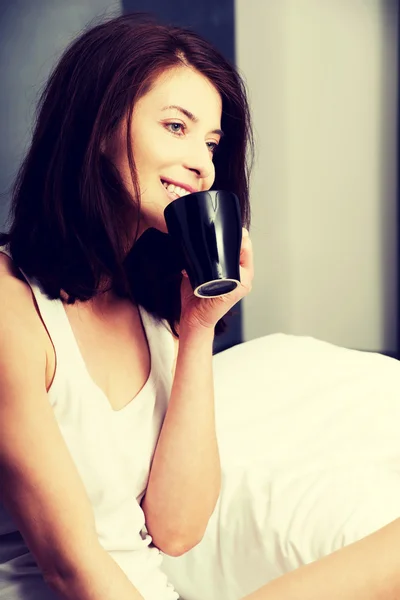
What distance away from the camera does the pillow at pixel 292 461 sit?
3.33 feet

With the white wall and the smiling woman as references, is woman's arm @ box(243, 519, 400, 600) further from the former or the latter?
the white wall

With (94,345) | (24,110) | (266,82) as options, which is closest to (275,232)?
(266,82)

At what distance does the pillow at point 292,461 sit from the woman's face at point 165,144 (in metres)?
0.44

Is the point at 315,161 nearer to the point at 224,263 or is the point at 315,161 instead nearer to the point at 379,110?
the point at 379,110

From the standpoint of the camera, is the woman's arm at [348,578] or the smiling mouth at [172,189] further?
the smiling mouth at [172,189]

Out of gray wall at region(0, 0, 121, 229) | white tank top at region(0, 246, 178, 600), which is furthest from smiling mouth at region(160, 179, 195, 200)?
gray wall at region(0, 0, 121, 229)

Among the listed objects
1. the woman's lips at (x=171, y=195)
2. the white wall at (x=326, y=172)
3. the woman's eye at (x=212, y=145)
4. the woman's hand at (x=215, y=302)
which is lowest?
the white wall at (x=326, y=172)

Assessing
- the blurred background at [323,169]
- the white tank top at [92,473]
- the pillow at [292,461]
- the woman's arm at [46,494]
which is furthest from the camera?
the blurred background at [323,169]

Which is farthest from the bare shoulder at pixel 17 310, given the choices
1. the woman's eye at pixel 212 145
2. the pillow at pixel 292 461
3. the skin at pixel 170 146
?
the pillow at pixel 292 461

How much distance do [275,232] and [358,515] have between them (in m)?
1.60

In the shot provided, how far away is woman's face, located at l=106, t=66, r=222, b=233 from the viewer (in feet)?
3.12

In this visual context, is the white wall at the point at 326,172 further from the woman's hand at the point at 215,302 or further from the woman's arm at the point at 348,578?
the woman's arm at the point at 348,578

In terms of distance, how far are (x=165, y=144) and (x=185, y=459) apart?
17.3 inches

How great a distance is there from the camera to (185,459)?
101 centimetres
